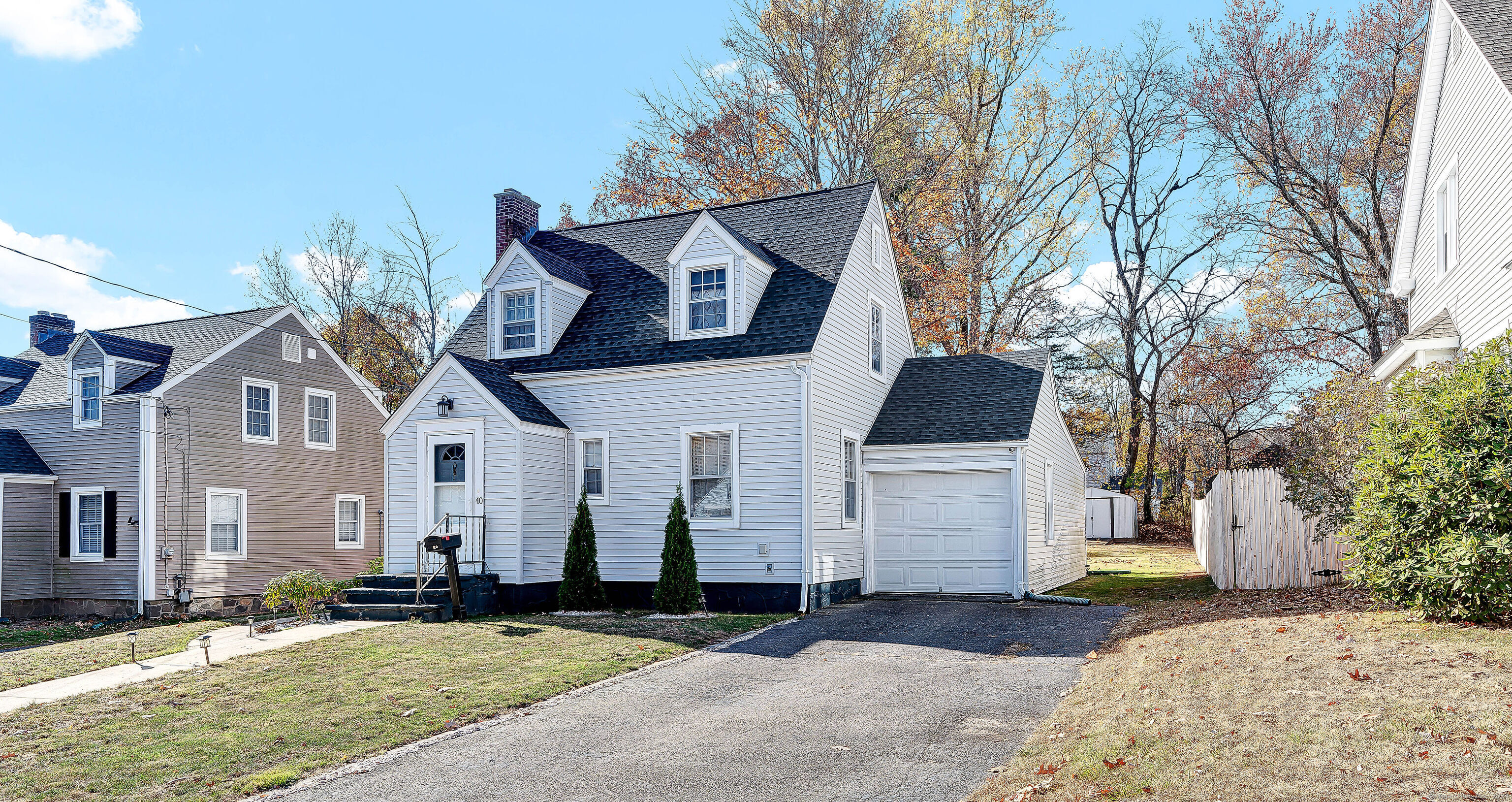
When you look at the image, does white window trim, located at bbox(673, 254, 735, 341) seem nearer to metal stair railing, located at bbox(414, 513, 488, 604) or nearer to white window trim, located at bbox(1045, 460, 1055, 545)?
metal stair railing, located at bbox(414, 513, 488, 604)

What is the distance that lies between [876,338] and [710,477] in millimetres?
5232

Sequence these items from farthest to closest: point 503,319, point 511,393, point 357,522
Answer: point 357,522 → point 503,319 → point 511,393

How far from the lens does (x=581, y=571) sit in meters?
16.9

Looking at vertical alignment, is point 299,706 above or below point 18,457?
below

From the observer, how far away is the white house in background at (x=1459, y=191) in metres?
13.7

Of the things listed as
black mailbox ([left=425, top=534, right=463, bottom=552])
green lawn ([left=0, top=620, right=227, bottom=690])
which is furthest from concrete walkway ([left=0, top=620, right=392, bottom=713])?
black mailbox ([left=425, top=534, right=463, bottom=552])

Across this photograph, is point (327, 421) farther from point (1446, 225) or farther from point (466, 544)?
point (1446, 225)

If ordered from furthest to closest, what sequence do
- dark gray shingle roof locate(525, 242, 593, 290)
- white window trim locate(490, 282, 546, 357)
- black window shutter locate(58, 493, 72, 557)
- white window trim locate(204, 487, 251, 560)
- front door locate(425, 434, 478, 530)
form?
black window shutter locate(58, 493, 72, 557), white window trim locate(204, 487, 251, 560), dark gray shingle roof locate(525, 242, 593, 290), white window trim locate(490, 282, 546, 357), front door locate(425, 434, 478, 530)

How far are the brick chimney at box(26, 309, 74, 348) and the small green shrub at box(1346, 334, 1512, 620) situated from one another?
3047 cm

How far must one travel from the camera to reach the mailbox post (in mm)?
15672

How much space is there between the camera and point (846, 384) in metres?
18.3

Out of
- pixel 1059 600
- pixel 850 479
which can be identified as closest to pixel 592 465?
pixel 850 479

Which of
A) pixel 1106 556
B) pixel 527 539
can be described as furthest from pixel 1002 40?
pixel 527 539

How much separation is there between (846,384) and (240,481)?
14.1 m
